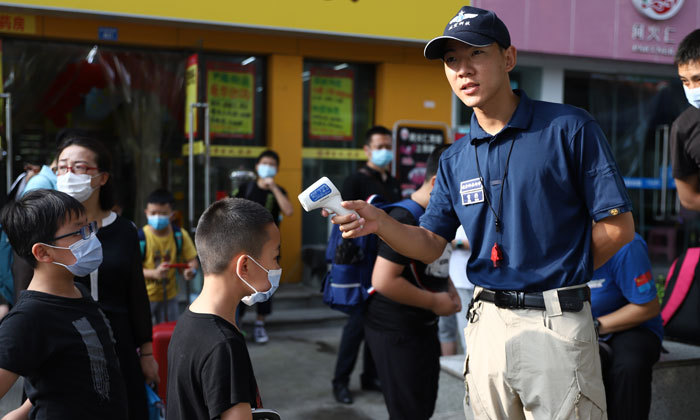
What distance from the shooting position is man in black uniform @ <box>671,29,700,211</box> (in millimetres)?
3172

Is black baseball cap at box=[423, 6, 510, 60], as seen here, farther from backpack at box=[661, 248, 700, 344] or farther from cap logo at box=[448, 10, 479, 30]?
backpack at box=[661, 248, 700, 344]

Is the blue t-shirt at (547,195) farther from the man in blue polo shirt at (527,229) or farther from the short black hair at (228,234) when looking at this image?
the short black hair at (228,234)

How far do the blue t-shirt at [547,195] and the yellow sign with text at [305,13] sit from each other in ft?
19.0

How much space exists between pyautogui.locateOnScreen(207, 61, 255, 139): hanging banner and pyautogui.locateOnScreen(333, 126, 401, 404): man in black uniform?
2612 millimetres

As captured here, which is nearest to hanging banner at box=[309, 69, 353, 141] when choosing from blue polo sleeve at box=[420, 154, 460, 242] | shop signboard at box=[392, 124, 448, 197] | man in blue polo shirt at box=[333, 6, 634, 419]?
shop signboard at box=[392, 124, 448, 197]

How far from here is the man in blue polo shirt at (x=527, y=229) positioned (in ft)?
7.16

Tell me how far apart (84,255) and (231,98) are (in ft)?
19.9

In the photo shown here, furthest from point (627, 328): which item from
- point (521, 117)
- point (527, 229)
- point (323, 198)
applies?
point (323, 198)

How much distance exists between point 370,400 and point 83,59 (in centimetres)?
545

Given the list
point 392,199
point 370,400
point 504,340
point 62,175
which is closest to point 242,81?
point 392,199

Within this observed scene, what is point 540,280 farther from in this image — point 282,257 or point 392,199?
point 282,257

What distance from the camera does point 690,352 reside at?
438cm

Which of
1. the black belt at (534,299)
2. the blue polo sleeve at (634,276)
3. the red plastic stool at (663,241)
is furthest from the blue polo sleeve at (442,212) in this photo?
the red plastic stool at (663,241)

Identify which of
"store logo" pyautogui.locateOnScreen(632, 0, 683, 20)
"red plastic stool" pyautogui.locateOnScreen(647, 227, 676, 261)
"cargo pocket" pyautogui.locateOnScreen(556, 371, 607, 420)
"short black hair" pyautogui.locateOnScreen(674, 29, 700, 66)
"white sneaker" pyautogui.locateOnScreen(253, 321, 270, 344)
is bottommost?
"white sneaker" pyautogui.locateOnScreen(253, 321, 270, 344)
